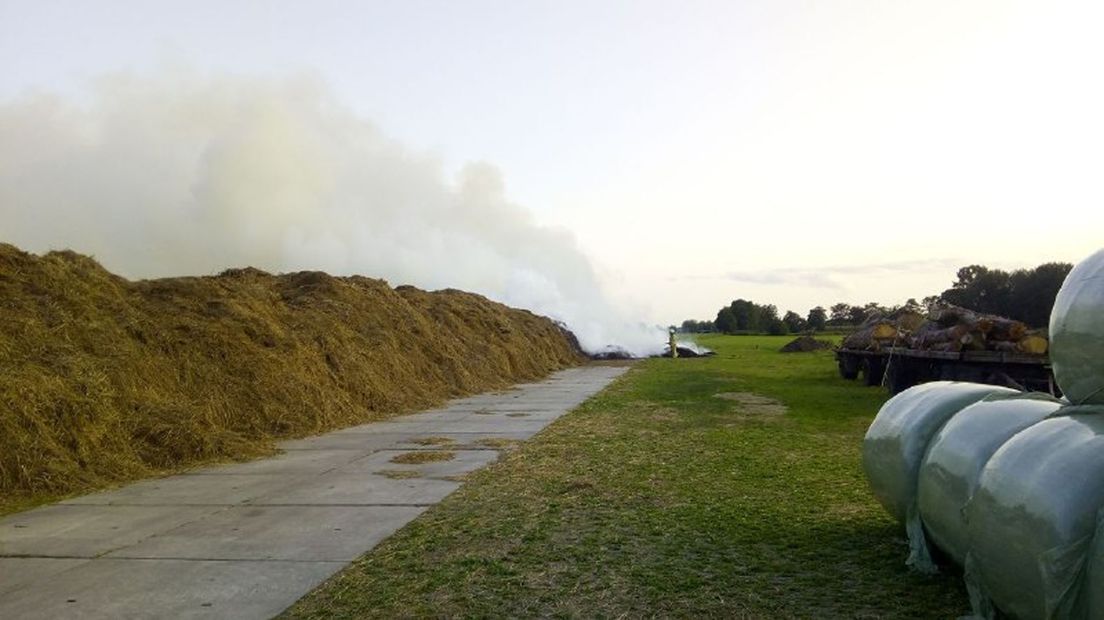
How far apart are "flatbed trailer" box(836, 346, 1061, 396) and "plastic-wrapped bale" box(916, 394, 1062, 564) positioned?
6051 millimetres

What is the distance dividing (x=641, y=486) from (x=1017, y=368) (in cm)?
812

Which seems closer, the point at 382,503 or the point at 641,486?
the point at 382,503

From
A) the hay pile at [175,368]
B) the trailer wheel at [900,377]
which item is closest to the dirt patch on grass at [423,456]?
the hay pile at [175,368]

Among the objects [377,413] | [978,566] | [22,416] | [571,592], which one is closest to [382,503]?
[571,592]

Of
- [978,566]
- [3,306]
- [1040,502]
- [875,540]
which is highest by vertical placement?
[3,306]

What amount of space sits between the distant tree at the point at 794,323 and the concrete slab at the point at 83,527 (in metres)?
83.0

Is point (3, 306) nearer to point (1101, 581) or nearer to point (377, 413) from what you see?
point (377, 413)

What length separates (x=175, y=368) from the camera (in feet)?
39.2

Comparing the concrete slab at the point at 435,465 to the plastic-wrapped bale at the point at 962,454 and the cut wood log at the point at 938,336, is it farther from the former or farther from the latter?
the cut wood log at the point at 938,336

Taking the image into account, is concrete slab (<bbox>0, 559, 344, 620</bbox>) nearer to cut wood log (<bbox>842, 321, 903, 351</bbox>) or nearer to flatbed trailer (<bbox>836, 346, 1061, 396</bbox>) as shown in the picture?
flatbed trailer (<bbox>836, 346, 1061, 396</bbox>)

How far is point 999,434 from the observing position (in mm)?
4312

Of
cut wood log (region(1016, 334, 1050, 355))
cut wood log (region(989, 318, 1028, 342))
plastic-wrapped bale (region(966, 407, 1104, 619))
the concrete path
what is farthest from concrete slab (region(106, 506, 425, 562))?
cut wood log (region(989, 318, 1028, 342))

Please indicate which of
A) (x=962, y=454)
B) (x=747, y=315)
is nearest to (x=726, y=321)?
(x=747, y=315)

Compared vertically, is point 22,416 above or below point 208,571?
above
